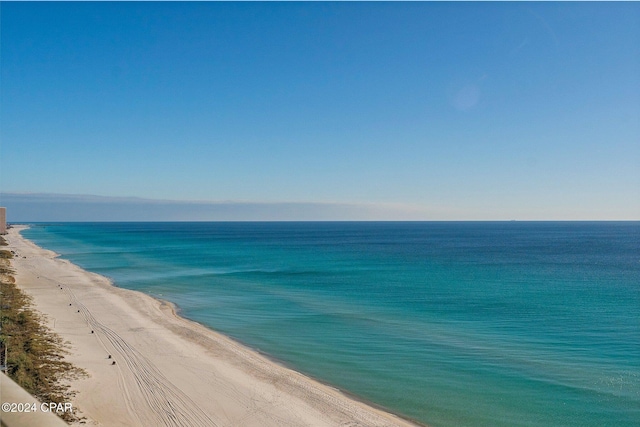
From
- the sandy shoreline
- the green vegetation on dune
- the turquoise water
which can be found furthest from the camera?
the turquoise water

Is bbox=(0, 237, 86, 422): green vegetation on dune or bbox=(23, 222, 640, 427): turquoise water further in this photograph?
bbox=(23, 222, 640, 427): turquoise water

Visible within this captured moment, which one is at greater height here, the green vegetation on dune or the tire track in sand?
the green vegetation on dune

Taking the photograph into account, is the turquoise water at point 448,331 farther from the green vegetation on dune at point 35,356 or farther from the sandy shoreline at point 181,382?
the green vegetation on dune at point 35,356

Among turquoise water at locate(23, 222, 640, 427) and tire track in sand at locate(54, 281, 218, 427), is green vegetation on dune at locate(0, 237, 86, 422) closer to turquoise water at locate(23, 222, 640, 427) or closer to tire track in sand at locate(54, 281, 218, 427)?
tire track in sand at locate(54, 281, 218, 427)

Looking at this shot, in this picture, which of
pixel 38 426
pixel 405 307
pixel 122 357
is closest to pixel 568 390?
pixel 405 307

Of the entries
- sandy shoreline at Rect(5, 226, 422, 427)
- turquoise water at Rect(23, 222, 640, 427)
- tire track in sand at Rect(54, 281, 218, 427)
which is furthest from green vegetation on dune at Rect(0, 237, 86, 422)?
turquoise water at Rect(23, 222, 640, 427)

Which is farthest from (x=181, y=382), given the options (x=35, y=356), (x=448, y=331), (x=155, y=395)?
(x=448, y=331)

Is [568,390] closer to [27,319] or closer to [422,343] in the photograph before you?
[422,343]
